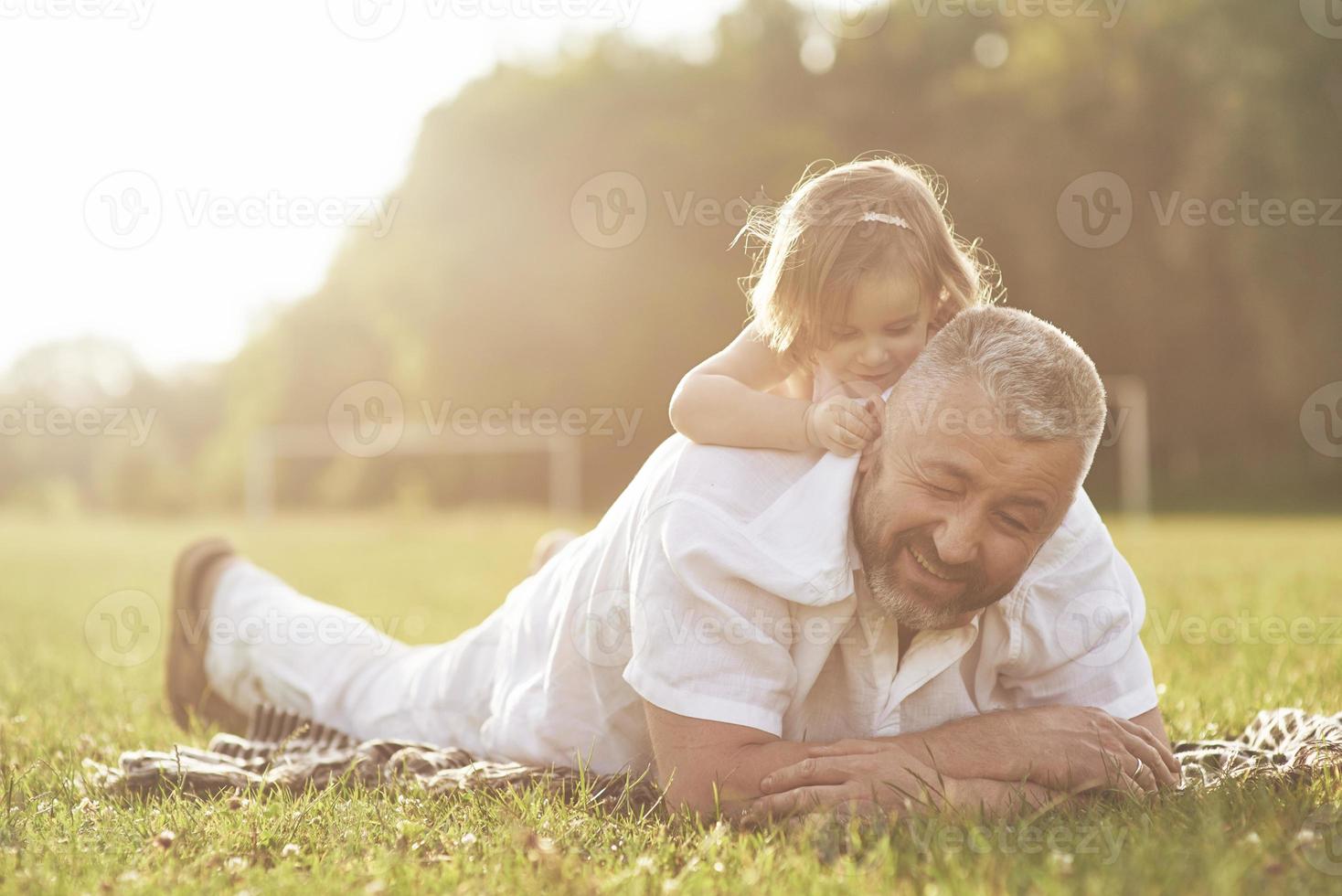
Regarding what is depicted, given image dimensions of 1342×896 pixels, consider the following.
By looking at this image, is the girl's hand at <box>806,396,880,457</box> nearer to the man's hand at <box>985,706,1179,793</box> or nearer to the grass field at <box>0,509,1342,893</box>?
the man's hand at <box>985,706,1179,793</box>

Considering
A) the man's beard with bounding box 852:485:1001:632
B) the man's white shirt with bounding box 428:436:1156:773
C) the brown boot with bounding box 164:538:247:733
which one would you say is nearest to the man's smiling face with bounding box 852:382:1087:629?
the man's beard with bounding box 852:485:1001:632

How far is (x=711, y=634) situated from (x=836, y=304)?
3.38ft

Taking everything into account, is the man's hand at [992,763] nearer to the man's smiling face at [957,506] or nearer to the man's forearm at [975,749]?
the man's forearm at [975,749]

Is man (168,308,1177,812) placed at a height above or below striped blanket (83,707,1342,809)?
above

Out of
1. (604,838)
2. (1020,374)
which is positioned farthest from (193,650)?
(1020,374)

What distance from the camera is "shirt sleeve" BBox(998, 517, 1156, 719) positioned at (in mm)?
3031

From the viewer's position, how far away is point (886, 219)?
338 cm

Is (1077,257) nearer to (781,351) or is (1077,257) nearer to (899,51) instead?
(899,51)

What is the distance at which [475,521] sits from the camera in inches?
834

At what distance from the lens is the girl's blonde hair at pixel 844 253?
3301mm

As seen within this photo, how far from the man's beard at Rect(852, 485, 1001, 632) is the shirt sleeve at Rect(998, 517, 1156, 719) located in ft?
0.96

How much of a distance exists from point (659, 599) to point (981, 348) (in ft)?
3.07

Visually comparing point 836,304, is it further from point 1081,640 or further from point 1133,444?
point 1133,444

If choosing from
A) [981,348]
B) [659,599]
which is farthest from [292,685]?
[981,348]
